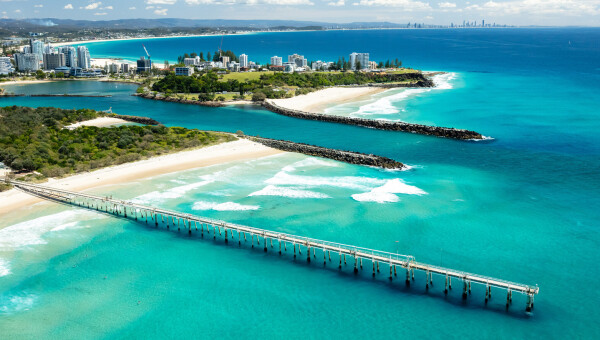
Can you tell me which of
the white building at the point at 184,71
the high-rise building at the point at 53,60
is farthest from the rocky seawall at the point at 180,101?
the high-rise building at the point at 53,60

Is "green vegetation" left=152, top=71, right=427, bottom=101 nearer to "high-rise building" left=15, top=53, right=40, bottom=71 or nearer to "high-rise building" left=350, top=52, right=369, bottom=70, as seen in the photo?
"high-rise building" left=350, top=52, right=369, bottom=70

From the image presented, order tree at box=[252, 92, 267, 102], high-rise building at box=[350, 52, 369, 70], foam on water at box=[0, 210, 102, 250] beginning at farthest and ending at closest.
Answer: high-rise building at box=[350, 52, 369, 70]
tree at box=[252, 92, 267, 102]
foam on water at box=[0, 210, 102, 250]

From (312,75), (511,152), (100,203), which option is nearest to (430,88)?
(312,75)

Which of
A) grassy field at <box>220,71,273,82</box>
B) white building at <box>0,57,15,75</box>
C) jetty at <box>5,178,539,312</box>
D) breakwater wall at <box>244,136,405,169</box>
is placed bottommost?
jetty at <box>5,178,539,312</box>

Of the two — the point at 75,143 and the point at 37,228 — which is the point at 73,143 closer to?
the point at 75,143

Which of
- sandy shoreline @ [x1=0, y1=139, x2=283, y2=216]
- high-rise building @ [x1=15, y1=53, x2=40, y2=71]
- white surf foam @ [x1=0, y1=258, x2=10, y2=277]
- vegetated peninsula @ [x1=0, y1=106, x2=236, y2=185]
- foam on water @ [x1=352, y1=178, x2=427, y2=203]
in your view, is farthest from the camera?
high-rise building @ [x1=15, y1=53, x2=40, y2=71]

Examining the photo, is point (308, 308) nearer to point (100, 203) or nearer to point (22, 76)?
point (100, 203)

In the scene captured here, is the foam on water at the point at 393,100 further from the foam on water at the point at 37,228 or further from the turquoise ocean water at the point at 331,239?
the foam on water at the point at 37,228

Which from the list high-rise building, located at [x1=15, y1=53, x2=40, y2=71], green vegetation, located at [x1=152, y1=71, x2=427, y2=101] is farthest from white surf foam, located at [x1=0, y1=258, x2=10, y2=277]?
high-rise building, located at [x1=15, y1=53, x2=40, y2=71]
